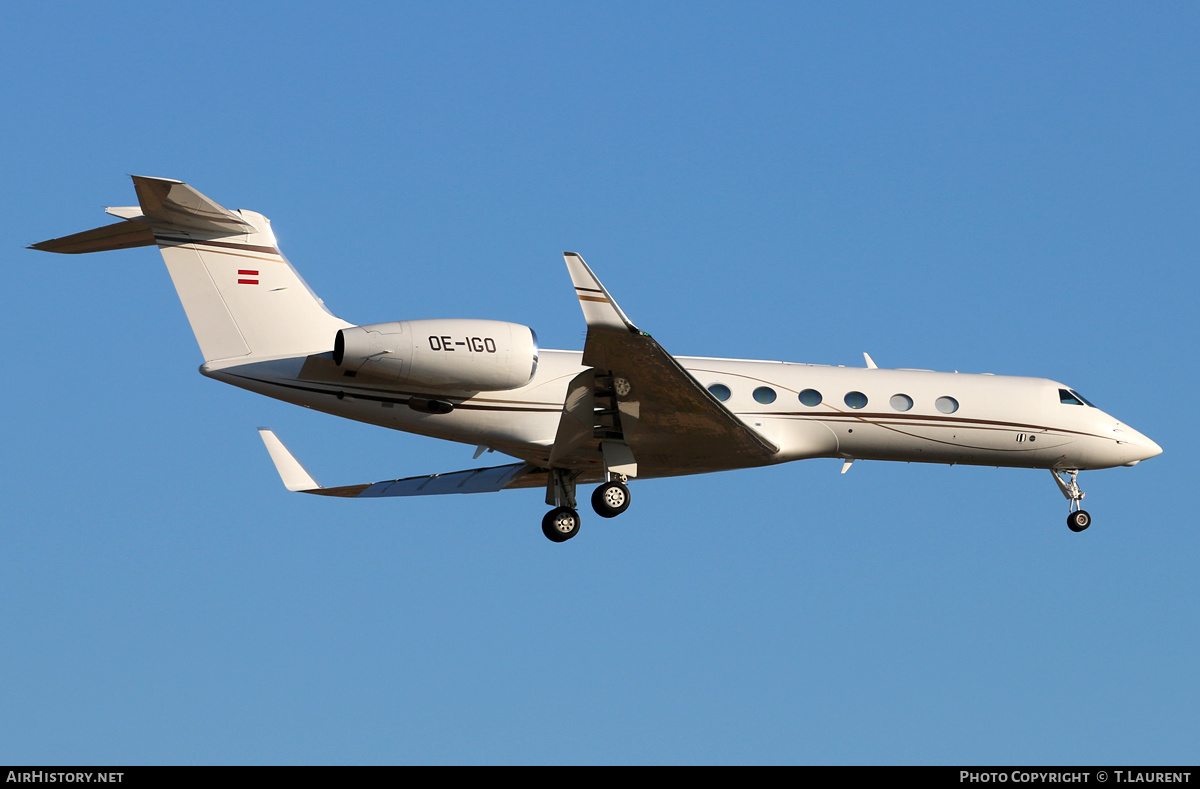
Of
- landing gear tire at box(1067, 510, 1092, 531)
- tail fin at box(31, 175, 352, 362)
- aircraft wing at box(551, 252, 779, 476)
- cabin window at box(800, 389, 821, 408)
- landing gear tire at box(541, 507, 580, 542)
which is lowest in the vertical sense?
landing gear tire at box(541, 507, 580, 542)

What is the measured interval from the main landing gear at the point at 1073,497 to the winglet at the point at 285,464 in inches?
464

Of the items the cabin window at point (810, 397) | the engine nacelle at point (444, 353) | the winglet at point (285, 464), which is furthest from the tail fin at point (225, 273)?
the cabin window at point (810, 397)

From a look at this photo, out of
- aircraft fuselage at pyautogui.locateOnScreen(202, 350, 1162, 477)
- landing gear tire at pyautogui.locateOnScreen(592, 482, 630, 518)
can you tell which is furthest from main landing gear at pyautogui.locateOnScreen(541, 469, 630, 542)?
aircraft fuselage at pyautogui.locateOnScreen(202, 350, 1162, 477)

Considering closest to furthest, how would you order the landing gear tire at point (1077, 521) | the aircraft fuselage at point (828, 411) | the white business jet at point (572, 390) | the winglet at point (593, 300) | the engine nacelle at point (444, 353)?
the winglet at point (593, 300) < the engine nacelle at point (444, 353) < the white business jet at point (572, 390) < the aircraft fuselage at point (828, 411) < the landing gear tire at point (1077, 521)

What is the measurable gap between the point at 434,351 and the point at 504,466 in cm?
497

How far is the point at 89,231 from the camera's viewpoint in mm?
15875

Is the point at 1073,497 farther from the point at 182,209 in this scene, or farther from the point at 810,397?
the point at 182,209

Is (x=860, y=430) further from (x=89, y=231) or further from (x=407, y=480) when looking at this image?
(x=89, y=231)

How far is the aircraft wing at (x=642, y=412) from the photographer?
13.8 m

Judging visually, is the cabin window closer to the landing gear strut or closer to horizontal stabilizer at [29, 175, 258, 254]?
the landing gear strut

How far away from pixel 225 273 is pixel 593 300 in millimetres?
5586

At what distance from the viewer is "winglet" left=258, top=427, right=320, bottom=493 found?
65.4 feet

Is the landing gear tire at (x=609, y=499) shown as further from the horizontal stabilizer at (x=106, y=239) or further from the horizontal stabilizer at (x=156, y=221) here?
the horizontal stabilizer at (x=106, y=239)
